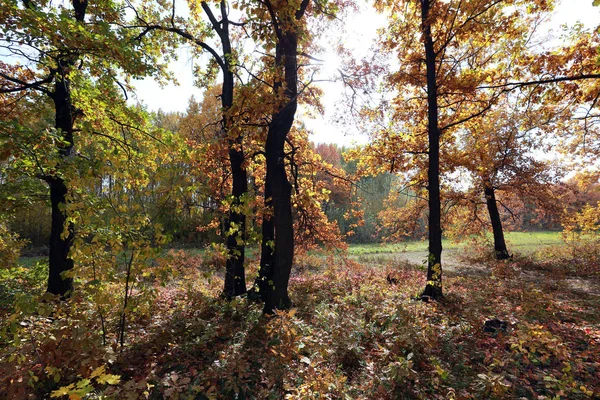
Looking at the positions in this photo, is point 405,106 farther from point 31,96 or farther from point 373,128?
point 31,96

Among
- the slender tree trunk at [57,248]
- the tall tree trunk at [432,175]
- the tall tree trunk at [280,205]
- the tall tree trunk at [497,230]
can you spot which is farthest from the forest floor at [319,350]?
the tall tree trunk at [497,230]

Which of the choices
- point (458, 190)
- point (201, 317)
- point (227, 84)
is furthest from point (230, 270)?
point (458, 190)

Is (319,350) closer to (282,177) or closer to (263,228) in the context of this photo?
(282,177)

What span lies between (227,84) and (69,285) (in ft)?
23.7

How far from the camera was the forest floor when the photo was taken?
11.1 feet

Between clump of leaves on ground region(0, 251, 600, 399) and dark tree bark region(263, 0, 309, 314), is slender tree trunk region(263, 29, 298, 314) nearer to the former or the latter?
dark tree bark region(263, 0, 309, 314)

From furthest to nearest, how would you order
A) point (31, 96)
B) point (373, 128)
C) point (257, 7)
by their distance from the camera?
point (373, 128) → point (31, 96) → point (257, 7)

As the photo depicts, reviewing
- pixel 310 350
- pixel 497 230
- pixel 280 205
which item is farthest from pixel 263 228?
pixel 497 230

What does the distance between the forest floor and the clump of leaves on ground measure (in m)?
0.02

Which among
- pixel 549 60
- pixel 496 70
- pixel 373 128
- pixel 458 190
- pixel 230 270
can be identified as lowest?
pixel 230 270

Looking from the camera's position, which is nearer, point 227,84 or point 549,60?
point 549,60

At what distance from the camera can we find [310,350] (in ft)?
14.6

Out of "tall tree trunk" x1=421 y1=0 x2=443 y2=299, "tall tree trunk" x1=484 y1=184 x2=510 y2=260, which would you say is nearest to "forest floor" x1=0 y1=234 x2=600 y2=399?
"tall tree trunk" x1=421 y1=0 x2=443 y2=299

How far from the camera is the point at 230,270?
8055mm
